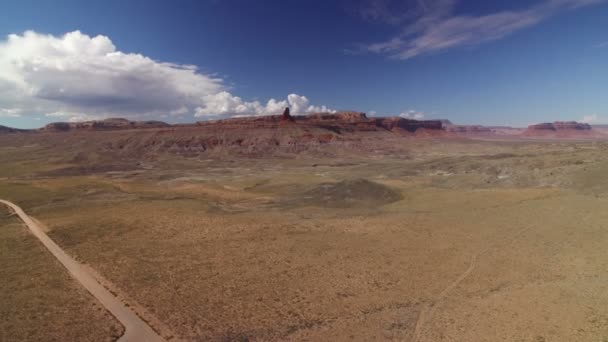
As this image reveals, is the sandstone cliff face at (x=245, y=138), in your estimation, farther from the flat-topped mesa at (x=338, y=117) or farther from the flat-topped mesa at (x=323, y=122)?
the flat-topped mesa at (x=338, y=117)

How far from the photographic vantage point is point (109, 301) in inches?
630

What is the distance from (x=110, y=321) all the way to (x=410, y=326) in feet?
44.4

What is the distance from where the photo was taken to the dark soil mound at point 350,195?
38562mm

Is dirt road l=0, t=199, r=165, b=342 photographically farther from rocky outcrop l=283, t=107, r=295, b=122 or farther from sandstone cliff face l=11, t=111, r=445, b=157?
rocky outcrop l=283, t=107, r=295, b=122

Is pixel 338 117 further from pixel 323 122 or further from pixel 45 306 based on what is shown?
pixel 45 306

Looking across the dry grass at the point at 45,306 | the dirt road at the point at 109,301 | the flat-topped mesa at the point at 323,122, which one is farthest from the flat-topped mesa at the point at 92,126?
the dry grass at the point at 45,306

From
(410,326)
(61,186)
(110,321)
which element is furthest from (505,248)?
(61,186)

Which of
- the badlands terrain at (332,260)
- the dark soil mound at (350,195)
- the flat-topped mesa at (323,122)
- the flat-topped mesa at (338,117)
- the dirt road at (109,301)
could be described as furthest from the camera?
the flat-topped mesa at (338,117)

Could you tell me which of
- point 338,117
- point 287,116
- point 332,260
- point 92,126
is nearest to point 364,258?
point 332,260

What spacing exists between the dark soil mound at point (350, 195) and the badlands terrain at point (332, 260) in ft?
0.96

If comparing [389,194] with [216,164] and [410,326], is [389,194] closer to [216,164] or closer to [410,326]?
[410,326]

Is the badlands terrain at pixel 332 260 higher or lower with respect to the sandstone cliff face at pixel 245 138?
lower

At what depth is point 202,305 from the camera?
608 inches

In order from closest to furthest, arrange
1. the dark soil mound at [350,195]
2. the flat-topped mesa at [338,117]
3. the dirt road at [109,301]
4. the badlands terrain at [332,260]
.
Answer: the dirt road at [109,301], the badlands terrain at [332,260], the dark soil mound at [350,195], the flat-topped mesa at [338,117]
